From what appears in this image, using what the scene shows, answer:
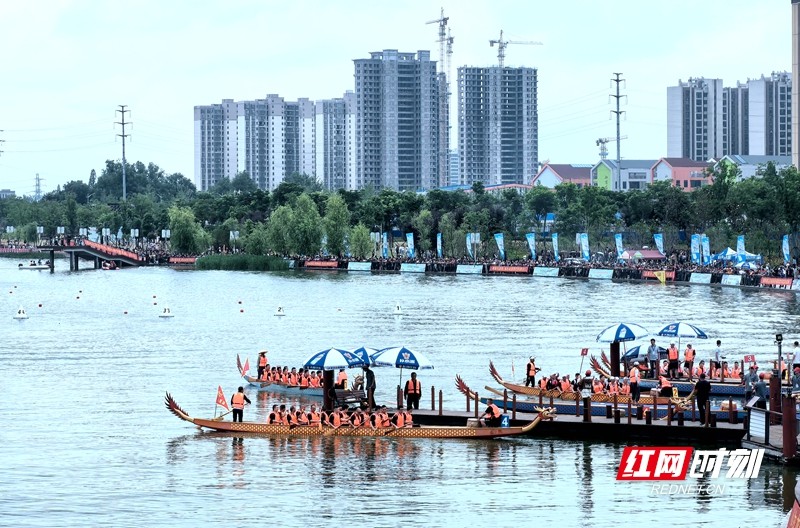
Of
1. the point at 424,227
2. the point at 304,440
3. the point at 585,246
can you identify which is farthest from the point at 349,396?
the point at 424,227

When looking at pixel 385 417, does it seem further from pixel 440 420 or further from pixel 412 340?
pixel 412 340

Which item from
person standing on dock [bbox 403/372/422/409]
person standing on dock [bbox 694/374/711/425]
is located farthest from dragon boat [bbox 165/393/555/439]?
person standing on dock [bbox 694/374/711/425]

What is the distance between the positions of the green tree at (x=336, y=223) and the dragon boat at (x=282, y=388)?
10290cm

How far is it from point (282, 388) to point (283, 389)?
0.22ft

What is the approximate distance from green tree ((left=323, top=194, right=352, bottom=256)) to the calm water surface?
155 ft

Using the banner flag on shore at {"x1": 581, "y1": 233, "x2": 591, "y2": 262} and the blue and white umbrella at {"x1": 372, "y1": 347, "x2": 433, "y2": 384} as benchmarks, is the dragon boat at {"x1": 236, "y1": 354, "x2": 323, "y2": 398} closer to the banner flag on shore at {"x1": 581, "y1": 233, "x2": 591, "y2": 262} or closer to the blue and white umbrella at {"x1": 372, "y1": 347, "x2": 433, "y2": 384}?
the blue and white umbrella at {"x1": 372, "y1": 347, "x2": 433, "y2": 384}

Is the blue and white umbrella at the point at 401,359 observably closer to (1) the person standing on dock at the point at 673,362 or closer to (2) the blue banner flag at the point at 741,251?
(1) the person standing on dock at the point at 673,362

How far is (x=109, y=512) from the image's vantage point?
36750 millimetres

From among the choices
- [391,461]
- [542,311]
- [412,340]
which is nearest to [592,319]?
[542,311]

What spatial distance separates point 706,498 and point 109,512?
1640 centimetres

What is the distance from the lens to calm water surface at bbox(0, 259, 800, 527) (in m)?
36.8

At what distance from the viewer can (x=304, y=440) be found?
45000mm

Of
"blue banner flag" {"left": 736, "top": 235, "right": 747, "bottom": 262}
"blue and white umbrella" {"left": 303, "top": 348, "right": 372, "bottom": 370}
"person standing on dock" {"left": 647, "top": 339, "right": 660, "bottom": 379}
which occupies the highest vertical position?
"blue banner flag" {"left": 736, "top": 235, "right": 747, "bottom": 262}

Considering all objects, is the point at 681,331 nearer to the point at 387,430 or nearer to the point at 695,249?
the point at 387,430
